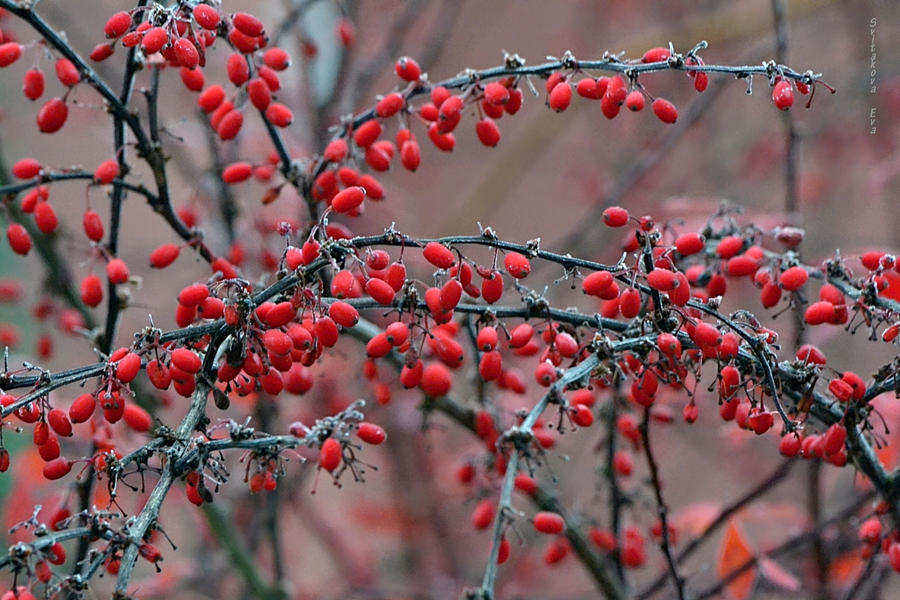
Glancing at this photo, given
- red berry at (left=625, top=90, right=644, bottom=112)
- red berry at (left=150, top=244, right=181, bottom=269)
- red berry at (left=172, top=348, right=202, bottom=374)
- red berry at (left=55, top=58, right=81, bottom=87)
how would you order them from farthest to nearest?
red berry at (left=150, top=244, right=181, bottom=269), red berry at (left=55, top=58, right=81, bottom=87), red berry at (left=625, top=90, right=644, bottom=112), red berry at (left=172, top=348, right=202, bottom=374)

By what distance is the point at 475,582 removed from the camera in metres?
2.33

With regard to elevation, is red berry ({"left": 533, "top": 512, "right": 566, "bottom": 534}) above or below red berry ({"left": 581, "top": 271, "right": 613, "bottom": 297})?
below

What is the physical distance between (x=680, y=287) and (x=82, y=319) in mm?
1074

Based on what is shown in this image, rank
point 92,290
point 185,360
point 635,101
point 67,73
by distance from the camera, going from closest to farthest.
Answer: point 185,360
point 635,101
point 67,73
point 92,290

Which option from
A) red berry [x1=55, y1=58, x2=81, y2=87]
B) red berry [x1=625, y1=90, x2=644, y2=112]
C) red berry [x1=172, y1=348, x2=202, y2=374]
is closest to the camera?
red berry [x1=172, y1=348, x2=202, y2=374]

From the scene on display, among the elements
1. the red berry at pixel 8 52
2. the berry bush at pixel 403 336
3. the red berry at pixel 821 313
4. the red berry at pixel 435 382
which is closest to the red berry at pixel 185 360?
the berry bush at pixel 403 336

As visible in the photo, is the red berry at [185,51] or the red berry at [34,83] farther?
the red berry at [34,83]

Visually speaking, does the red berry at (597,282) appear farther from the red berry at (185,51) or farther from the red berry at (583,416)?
the red berry at (185,51)

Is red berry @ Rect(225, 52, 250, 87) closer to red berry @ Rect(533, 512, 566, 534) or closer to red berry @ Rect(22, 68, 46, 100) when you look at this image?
red berry @ Rect(22, 68, 46, 100)

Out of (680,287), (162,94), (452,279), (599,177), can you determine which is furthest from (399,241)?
(162,94)

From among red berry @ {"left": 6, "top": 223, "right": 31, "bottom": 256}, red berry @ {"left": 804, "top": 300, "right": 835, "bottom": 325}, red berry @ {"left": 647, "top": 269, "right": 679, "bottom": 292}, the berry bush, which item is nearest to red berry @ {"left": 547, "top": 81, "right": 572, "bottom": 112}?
the berry bush

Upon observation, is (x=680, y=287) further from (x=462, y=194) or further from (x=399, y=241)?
(x=462, y=194)

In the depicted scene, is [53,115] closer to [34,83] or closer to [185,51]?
[34,83]

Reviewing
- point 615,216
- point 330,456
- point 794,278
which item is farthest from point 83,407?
point 794,278
